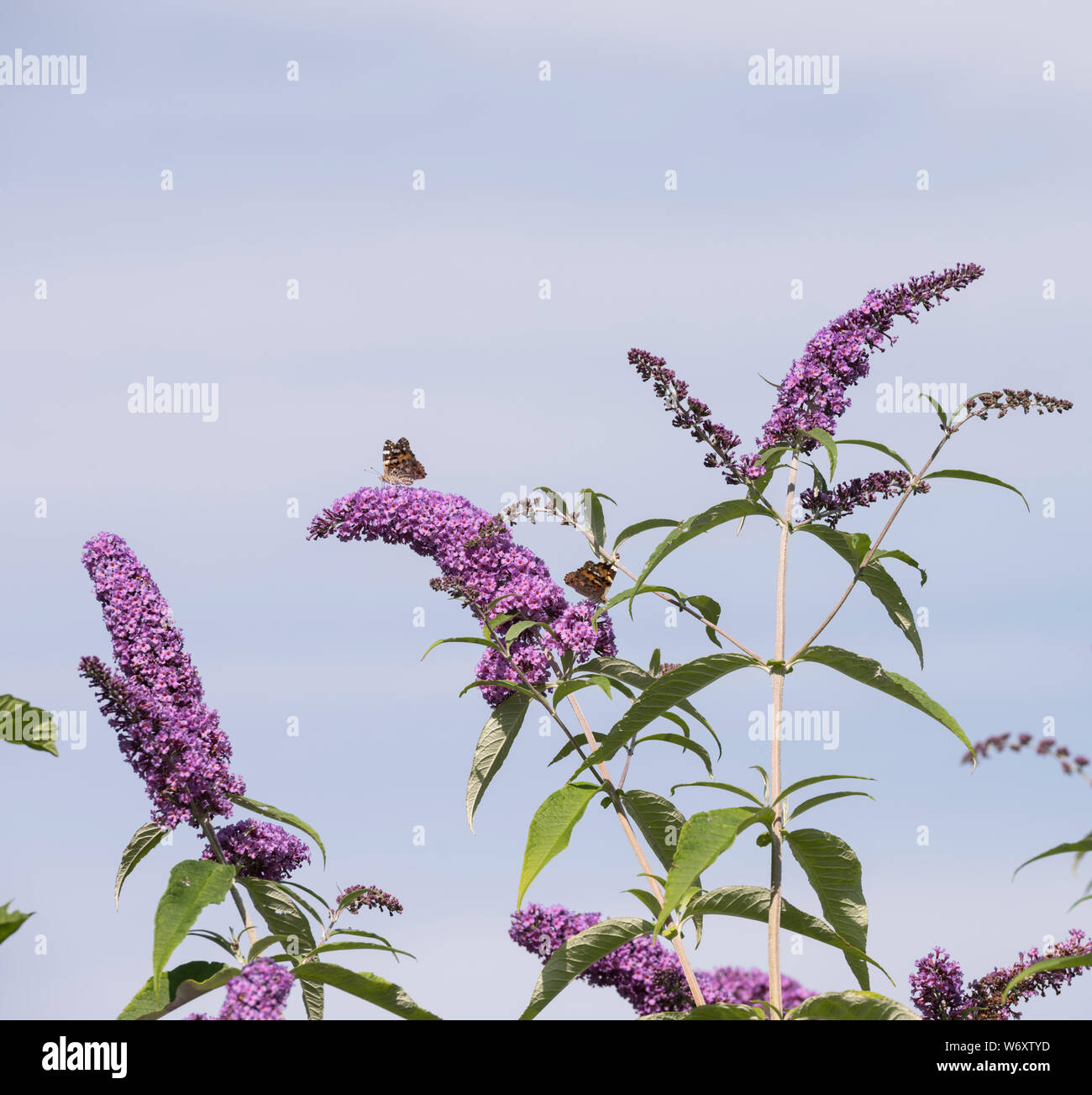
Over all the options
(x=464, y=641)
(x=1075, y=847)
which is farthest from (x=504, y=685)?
(x=1075, y=847)

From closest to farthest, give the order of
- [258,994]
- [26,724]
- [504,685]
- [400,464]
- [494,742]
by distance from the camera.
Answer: [258,994] → [26,724] → [504,685] → [494,742] → [400,464]

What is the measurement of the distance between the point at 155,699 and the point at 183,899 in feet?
2.96

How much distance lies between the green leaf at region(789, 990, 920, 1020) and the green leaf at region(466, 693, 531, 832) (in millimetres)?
1756

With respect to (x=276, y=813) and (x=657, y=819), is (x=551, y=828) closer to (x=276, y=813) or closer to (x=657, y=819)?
(x=657, y=819)

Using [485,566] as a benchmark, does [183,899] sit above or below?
below

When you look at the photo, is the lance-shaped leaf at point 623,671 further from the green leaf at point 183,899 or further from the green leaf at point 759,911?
the green leaf at point 183,899

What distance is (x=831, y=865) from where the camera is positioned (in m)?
4.10

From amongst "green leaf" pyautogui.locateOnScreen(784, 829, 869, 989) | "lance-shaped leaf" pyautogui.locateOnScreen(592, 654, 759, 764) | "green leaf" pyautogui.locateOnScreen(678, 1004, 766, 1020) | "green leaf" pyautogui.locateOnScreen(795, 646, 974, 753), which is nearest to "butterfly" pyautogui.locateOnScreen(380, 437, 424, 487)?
"lance-shaped leaf" pyautogui.locateOnScreen(592, 654, 759, 764)

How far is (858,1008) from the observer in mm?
3520

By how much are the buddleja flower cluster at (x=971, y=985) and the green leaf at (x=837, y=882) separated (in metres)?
0.28

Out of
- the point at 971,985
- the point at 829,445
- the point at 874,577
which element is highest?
the point at 829,445

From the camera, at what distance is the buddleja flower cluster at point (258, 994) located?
270cm

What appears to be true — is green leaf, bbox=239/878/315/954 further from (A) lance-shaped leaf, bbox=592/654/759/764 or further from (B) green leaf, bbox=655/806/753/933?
(B) green leaf, bbox=655/806/753/933
